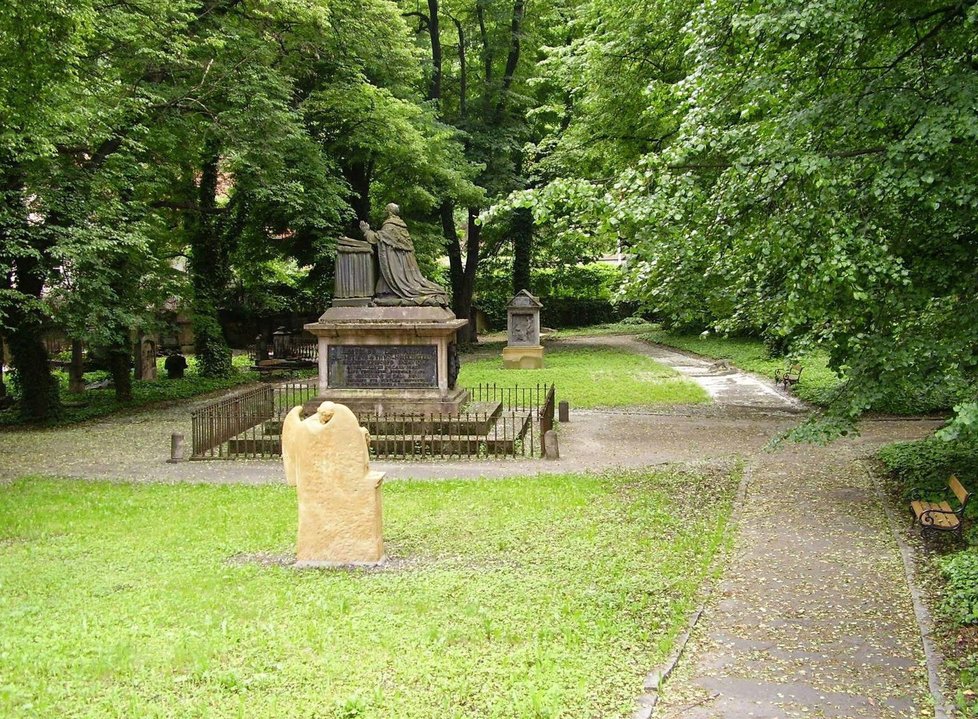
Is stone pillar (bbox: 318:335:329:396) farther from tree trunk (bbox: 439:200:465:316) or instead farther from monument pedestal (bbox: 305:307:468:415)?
tree trunk (bbox: 439:200:465:316)

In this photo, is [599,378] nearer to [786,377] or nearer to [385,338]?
[786,377]

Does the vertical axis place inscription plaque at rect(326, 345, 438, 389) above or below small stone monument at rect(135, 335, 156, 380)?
above

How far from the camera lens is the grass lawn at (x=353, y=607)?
5238 millimetres

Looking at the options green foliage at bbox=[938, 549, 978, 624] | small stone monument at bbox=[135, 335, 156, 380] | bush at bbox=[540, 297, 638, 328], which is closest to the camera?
green foliage at bbox=[938, 549, 978, 624]

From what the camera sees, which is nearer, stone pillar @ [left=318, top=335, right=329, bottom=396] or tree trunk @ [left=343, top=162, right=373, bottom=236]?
stone pillar @ [left=318, top=335, right=329, bottom=396]

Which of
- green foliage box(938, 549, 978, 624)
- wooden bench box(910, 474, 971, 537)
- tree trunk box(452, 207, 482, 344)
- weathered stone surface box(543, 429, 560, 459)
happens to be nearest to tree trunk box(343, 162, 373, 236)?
tree trunk box(452, 207, 482, 344)

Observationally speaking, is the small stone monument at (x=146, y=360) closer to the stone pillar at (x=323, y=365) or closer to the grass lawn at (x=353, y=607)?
the stone pillar at (x=323, y=365)

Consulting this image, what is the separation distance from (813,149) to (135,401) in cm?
1809

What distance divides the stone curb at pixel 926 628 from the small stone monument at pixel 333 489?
4.55 m

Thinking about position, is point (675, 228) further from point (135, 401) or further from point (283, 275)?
point (283, 275)

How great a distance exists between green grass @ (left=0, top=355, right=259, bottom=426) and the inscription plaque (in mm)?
7158

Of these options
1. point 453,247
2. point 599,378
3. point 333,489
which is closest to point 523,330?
point 599,378

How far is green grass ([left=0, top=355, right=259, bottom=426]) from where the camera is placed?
19.1m

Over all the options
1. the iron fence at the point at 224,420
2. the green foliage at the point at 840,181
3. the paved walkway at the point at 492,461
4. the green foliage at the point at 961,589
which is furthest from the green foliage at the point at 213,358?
the green foliage at the point at 961,589
